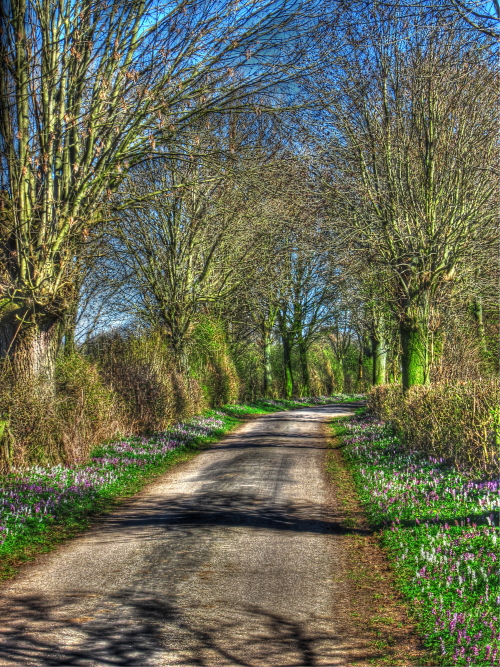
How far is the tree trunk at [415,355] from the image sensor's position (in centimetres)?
1572

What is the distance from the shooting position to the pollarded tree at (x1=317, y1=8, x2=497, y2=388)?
14.4m

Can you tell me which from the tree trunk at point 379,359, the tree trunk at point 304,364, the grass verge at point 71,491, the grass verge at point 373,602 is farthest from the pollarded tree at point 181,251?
the tree trunk at point 304,364

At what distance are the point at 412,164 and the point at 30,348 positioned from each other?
35.4 ft

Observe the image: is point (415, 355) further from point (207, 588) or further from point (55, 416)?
point (207, 588)

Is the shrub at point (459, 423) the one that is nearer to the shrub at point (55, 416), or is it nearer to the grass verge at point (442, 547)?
the grass verge at point (442, 547)

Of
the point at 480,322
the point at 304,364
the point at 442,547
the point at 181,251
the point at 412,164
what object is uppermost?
the point at 412,164

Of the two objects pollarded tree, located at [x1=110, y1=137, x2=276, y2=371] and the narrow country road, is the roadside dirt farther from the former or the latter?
pollarded tree, located at [x1=110, y1=137, x2=276, y2=371]

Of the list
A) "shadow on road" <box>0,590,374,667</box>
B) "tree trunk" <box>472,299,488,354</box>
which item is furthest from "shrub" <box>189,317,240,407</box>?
"shadow on road" <box>0,590,374,667</box>

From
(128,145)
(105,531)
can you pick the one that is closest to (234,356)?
(128,145)

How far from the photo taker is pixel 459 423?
9.47 meters

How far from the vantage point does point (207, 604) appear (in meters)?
5.14

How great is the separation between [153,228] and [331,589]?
17411mm

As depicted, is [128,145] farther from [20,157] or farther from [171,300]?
[171,300]

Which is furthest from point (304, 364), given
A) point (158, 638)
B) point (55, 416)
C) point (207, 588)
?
point (158, 638)
